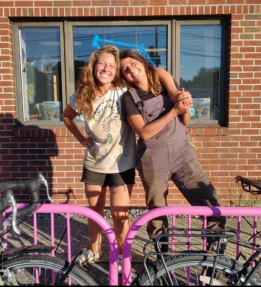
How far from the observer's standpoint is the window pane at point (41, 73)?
13.8ft

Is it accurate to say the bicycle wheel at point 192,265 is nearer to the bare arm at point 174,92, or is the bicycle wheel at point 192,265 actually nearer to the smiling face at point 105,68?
the bare arm at point 174,92

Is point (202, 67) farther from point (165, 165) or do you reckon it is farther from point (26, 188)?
point (26, 188)

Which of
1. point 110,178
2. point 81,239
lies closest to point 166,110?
point 110,178

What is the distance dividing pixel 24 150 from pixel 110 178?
6.82ft

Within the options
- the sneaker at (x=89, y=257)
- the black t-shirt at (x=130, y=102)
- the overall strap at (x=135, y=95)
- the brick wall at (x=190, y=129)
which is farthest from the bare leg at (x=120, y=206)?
the brick wall at (x=190, y=129)

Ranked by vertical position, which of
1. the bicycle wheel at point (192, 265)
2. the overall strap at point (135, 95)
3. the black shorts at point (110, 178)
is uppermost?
the overall strap at point (135, 95)

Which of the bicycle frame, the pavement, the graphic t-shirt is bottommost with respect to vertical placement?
the pavement

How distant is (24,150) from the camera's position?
13.7 feet

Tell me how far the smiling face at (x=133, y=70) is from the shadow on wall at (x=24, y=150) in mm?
2093

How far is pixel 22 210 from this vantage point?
1785 mm

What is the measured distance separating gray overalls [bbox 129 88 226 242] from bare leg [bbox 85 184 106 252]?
0.48 meters

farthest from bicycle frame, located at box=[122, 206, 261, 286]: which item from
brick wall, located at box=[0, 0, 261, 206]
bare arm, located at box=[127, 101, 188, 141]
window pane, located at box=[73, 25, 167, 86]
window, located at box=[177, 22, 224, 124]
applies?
window pane, located at box=[73, 25, 167, 86]

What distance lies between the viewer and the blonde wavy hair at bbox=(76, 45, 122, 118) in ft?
7.82

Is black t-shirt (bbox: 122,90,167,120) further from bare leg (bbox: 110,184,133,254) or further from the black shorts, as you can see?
bare leg (bbox: 110,184,133,254)
